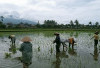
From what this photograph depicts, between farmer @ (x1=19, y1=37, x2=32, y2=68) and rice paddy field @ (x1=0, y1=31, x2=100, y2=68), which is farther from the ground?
farmer @ (x1=19, y1=37, x2=32, y2=68)

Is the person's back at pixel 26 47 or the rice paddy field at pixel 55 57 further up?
the person's back at pixel 26 47

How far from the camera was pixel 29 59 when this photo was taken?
7188 mm

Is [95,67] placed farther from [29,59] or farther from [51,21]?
[51,21]

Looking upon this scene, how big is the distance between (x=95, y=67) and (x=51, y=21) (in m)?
118

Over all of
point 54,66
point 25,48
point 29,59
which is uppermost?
point 25,48

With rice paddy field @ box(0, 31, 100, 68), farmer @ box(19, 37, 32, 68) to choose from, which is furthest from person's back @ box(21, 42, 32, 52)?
rice paddy field @ box(0, 31, 100, 68)

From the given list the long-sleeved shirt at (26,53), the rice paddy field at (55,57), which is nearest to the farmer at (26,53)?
the long-sleeved shirt at (26,53)

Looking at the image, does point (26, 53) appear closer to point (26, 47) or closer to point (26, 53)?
point (26, 53)

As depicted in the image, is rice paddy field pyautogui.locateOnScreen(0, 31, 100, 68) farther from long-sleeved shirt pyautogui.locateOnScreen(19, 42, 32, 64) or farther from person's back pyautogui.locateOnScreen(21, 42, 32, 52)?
person's back pyautogui.locateOnScreen(21, 42, 32, 52)

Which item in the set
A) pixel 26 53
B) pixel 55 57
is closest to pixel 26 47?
pixel 26 53

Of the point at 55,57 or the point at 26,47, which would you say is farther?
the point at 55,57

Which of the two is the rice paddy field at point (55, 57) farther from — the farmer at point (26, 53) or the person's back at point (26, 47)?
the person's back at point (26, 47)

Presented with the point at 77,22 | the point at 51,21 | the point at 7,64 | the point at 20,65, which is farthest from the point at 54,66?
the point at 51,21

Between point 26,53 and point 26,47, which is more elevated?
point 26,47
